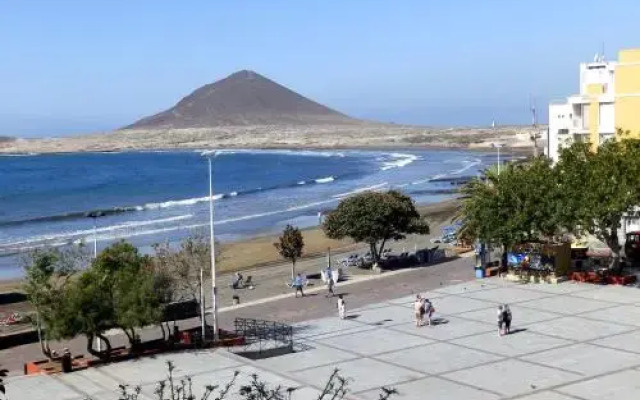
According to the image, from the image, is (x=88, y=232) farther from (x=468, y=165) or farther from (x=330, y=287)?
(x=468, y=165)

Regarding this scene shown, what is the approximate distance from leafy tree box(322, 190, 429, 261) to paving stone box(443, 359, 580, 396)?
52.3ft

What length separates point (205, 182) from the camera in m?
112

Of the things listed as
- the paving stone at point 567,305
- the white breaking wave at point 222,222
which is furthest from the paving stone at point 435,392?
the white breaking wave at point 222,222

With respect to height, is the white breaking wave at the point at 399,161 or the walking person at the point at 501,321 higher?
the walking person at the point at 501,321

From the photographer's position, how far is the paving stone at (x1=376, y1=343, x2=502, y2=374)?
22.0 m

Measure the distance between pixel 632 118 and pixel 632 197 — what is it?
501 inches

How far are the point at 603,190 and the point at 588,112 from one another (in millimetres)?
15580

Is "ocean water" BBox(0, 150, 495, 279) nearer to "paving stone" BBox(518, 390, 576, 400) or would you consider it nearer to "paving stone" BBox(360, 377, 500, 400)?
"paving stone" BBox(360, 377, 500, 400)

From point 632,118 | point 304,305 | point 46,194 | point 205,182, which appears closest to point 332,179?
point 205,182

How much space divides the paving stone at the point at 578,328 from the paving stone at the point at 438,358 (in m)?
2.99

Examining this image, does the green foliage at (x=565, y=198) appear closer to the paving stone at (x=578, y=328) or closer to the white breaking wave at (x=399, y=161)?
the paving stone at (x=578, y=328)

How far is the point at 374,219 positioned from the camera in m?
37.6

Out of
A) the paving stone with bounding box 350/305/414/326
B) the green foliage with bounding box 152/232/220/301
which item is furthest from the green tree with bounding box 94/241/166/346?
the paving stone with bounding box 350/305/414/326

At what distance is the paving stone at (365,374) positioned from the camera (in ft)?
67.6
